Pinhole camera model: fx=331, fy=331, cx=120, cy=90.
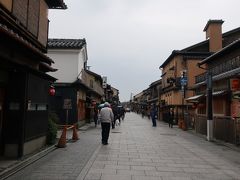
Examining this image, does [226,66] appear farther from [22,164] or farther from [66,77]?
[22,164]

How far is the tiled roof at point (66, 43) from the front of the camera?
28625 millimetres

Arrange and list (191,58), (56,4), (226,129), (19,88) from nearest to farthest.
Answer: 1. (19,88)
2. (56,4)
3. (226,129)
4. (191,58)

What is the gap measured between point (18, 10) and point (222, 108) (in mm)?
16392

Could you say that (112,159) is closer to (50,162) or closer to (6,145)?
(50,162)

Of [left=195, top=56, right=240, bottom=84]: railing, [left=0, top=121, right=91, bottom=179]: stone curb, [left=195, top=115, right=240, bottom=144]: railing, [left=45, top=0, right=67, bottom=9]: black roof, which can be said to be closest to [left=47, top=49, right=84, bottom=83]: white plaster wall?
[left=195, top=56, right=240, bottom=84]: railing

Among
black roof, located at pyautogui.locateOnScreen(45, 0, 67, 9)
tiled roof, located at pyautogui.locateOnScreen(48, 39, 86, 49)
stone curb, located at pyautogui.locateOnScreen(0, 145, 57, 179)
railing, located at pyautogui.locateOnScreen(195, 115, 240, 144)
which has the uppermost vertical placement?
tiled roof, located at pyautogui.locateOnScreen(48, 39, 86, 49)

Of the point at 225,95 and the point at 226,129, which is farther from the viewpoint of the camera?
the point at 225,95

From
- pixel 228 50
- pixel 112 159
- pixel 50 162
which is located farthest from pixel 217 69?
pixel 50 162

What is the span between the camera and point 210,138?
19906 mm

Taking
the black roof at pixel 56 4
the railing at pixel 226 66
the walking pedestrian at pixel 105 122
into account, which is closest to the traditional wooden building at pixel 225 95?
the railing at pixel 226 66

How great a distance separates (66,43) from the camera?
3016 centimetres

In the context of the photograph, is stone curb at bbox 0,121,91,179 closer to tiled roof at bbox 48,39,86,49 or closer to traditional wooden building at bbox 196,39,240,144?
traditional wooden building at bbox 196,39,240,144

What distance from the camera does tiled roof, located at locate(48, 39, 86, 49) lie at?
28625 millimetres

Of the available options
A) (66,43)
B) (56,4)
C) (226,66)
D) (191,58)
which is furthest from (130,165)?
(191,58)
